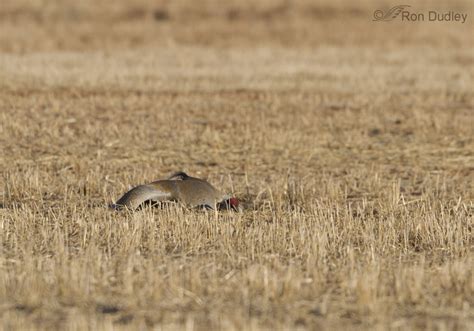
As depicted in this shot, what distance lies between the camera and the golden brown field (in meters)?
6.57

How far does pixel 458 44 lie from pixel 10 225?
25.7m

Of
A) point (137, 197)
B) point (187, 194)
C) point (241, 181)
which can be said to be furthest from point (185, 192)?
point (241, 181)

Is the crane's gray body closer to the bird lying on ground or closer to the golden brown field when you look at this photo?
the bird lying on ground

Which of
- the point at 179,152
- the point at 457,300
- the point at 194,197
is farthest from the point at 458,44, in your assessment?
the point at 457,300

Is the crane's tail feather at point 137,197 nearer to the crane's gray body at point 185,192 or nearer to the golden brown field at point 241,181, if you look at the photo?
the crane's gray body at point 185,192

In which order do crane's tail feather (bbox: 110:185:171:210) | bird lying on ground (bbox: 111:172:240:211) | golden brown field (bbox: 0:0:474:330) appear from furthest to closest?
1. bird lying on ground (bbox: 111:172:240:211)
2. crane's tail feather (bbox: 110:185:171:210)
3. golden brown field (bbox: 0:0:474:330)

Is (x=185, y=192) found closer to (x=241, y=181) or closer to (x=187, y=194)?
(x=187, y=194)

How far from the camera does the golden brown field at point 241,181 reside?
6.57 meters

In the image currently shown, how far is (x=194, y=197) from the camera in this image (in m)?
10.2

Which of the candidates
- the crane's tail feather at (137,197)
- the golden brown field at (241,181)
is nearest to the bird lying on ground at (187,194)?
the crane's tail feather at (137,197)

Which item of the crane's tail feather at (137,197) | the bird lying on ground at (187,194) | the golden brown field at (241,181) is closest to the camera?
the golden brown field at (241,181)

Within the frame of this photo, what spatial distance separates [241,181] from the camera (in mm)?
12578

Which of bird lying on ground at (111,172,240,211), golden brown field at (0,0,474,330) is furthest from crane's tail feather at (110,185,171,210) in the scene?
golden brown field at (0,0,474,330)

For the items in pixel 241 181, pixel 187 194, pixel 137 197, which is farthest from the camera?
pixel 241 181
